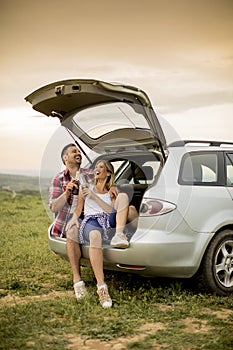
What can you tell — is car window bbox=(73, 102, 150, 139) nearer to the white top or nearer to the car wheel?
the white top

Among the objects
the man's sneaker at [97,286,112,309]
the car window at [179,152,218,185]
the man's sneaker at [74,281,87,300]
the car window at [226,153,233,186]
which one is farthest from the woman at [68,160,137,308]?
the car window at [226,153,233,186]

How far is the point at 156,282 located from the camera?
3.58 m

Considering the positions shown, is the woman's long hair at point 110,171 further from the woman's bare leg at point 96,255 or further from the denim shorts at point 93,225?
the woman's bare leg at point 96,255

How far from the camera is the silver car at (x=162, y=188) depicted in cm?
304

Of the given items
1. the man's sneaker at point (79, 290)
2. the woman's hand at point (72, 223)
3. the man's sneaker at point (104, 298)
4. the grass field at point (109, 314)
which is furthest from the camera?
the woman's hand at point (72, 223)

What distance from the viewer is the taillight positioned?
305cm

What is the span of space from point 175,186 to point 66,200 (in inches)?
26.5

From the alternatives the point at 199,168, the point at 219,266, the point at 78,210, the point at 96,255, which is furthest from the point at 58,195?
the point at 219,266

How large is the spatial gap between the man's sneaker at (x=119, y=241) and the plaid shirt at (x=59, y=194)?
443 millimetres

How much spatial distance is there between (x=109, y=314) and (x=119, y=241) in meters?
0.40

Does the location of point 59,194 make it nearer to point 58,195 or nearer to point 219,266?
point 58,195

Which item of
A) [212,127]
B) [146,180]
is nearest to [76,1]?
[146,180]

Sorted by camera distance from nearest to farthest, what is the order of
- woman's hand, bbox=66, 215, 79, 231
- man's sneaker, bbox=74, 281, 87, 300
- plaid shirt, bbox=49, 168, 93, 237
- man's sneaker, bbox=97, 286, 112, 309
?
man's sneaker, bbox=97, 286, 112, 309 < man's sneaker, bbox=74, 281, 87, 300 < woman's hand, bbox=66, 215, 79, 231 < plaid shirt, bbox=49, 168, 93, 237

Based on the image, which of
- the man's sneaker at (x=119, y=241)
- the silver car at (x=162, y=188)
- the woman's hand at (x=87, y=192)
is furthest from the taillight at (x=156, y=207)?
the woman's hand at (x=87, y=192)
